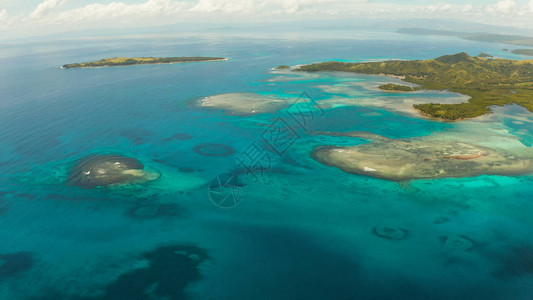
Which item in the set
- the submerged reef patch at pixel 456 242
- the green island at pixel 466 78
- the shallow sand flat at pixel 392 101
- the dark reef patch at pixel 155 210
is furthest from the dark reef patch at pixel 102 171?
the green island at pixel 466 78

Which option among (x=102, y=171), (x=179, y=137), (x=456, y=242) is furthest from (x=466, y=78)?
(x=102, y=171)

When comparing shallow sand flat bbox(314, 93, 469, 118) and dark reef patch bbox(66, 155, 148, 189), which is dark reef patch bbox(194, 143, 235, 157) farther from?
shallow sand flat bbox(314, 93, 469, 118)

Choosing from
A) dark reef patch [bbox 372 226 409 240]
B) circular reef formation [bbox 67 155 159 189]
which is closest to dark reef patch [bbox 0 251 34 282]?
circular reef formation [bbox 67 155 159 189]

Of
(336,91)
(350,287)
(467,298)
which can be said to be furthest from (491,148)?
(336,91)

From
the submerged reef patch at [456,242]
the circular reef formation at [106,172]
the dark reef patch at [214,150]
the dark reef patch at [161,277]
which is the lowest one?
the dark reef patch at [161,277]

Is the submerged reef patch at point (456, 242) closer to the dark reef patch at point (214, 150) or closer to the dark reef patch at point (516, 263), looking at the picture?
the dark reef patch at point (516, 263)

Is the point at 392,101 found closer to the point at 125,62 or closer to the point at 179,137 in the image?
the point at 179,137

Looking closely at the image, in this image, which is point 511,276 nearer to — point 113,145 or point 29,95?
point 113,145

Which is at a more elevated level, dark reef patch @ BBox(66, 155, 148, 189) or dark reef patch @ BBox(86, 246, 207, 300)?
dark reef patch @ BBox(66, 155, 148, 189)
